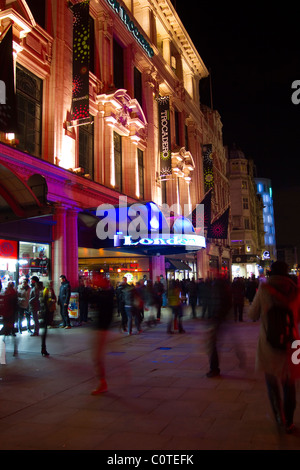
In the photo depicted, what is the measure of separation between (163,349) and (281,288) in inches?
243

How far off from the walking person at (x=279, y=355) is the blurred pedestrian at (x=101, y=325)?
8.97ft

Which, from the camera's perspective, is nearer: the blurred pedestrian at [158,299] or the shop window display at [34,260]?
the shop window display at [34,260]

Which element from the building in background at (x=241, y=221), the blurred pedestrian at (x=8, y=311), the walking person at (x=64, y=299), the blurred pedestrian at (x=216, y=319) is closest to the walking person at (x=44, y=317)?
the blurred pedestrian at (x=8, y=311)

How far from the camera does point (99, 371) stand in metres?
6.36

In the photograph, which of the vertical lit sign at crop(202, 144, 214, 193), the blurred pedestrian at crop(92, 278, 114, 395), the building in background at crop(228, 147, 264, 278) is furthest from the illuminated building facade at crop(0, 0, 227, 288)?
the building in background at crop(228, 147, 264, 278)

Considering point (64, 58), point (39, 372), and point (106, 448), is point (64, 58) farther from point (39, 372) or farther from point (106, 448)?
point (106, 448)

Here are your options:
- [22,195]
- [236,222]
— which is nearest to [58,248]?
[22,195]

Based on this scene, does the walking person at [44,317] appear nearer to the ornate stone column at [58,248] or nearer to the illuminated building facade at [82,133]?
the illuminated building facade at [82,133]

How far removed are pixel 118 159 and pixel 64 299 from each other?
11110 millimetres

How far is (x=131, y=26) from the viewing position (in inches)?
944

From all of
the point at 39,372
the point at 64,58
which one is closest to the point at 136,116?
the point at 64,58

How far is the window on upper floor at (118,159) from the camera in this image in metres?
22.2

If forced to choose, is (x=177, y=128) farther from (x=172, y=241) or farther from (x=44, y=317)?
(x=44, y=317)

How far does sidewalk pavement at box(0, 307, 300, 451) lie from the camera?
4301 mm
